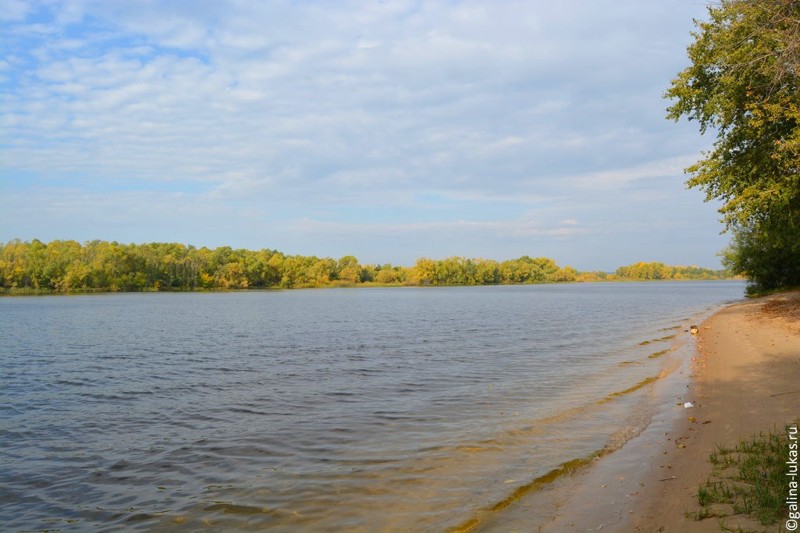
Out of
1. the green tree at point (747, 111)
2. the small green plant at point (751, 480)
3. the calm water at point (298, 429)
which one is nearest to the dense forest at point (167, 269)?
the green tree at point (747, 111)

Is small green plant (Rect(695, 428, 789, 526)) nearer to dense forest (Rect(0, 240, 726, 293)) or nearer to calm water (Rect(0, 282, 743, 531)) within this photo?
calm water (Rect(0, 282, 743, 531))

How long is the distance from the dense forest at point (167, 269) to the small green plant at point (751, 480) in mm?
94826

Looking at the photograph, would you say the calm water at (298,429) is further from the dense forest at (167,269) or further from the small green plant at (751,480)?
the dense forest at (167,269)

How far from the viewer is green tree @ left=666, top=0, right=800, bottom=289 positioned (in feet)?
50.5

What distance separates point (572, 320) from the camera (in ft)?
141

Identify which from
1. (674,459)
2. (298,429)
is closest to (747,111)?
(674,459)

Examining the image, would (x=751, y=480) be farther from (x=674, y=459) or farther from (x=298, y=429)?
(x=298, y=429)

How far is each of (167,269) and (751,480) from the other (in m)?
142

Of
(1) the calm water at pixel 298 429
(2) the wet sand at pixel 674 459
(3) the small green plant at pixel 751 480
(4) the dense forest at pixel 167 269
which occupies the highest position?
(4) the dense forest at pixel 167 269

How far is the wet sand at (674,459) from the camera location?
6402 mm

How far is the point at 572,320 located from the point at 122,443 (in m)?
37.8

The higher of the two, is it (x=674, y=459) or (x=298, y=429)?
(x=674, y=459)

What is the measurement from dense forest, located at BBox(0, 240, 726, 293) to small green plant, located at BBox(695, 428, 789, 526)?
311 feet

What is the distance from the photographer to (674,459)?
8383 millimetres
